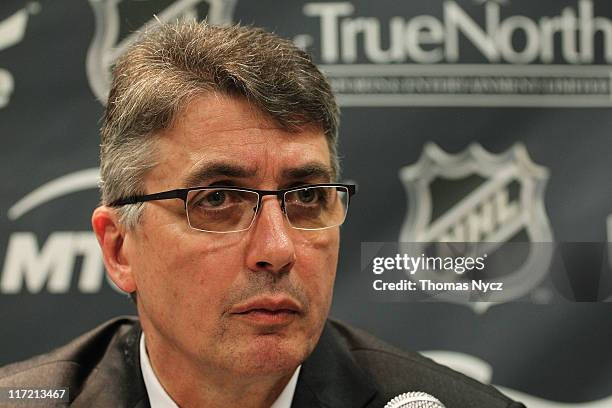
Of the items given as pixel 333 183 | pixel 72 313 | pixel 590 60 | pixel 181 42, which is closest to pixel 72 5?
pixel 181 42

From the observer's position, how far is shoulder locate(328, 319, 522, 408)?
74.2 inches

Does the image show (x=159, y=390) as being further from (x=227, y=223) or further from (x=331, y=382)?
(x=227, y=223)

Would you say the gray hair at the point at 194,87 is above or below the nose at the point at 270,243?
above

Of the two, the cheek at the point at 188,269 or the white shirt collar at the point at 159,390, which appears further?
the white shirt collar at the point at 159,390

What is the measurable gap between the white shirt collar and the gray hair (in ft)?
1.24

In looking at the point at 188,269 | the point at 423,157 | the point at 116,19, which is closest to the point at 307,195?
the point at 188,269

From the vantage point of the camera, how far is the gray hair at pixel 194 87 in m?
1.66

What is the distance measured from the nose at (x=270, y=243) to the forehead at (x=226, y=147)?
7 centimetres

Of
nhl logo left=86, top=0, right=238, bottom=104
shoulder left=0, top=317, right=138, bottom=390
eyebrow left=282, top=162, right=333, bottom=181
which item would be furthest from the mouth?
nhl logo left=86, top=0, right=238, bottom=104

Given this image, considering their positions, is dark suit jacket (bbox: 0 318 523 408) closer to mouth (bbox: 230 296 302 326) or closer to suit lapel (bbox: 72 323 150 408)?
suit lapel (bbox: 72 323 150 408)

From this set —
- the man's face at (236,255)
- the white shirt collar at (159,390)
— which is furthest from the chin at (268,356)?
the white shirt collar at (159,390)

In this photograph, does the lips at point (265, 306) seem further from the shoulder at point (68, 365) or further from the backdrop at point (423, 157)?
the backdrop at point (423, 157)

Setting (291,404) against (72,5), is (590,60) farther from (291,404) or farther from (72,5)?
(72,5)

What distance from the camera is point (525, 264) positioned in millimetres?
2275
